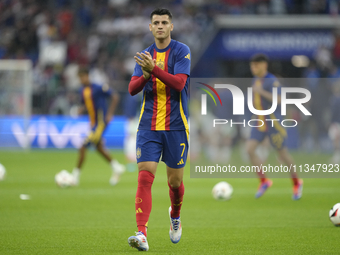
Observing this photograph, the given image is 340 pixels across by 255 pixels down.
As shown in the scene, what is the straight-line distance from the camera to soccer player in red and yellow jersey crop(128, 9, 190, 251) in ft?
18.3

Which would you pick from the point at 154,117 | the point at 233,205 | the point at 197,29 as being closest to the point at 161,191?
the point at 233,205

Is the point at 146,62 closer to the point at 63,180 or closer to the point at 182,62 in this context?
the point at 182,62

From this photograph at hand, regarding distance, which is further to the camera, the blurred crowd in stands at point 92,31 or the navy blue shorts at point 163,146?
the blurred crowd in stands at point 92,31

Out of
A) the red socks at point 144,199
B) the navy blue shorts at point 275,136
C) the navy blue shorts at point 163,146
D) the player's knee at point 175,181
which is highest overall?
the navy blue shorts at point 275,136

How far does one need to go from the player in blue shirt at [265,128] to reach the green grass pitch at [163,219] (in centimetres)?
32

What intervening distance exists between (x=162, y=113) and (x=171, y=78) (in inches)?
17.6

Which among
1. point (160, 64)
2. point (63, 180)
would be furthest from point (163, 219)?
point (63, 180)

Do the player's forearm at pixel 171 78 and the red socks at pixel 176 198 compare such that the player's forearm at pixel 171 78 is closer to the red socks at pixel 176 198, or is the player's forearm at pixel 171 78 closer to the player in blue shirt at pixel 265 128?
the red socks at pixel 176 198

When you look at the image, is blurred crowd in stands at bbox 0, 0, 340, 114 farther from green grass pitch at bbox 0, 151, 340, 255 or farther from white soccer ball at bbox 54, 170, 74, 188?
white soccer ball at bbox 54, 170, 74, 188

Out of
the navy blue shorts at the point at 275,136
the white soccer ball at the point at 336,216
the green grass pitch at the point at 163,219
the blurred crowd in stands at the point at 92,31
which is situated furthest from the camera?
the blurred crowd in stands at the point at 92,31

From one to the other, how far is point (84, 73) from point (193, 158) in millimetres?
6970

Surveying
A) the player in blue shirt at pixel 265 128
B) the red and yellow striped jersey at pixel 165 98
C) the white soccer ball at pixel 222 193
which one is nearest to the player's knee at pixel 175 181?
the red and yellow striped jersey at pixel 165 98

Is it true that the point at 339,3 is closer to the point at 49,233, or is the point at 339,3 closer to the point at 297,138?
the point at 297,138

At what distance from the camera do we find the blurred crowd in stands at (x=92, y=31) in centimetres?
2259
